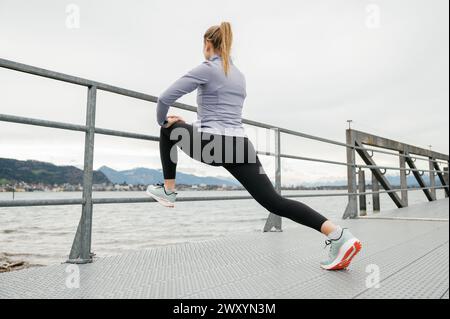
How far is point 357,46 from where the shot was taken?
3373mm

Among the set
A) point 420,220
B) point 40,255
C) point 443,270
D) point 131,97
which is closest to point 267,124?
point 131,97

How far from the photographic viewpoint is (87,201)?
1.57 metres

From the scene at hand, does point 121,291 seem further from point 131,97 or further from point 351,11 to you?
point 351,11

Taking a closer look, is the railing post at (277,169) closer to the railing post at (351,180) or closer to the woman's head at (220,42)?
the railing post at (351,180)

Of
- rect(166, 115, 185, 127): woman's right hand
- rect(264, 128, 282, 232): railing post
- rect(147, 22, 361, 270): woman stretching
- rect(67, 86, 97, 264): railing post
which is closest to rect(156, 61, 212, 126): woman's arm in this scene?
rect(147, 22, 361, 270): woman stretching

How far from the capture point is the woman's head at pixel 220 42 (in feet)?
4.66

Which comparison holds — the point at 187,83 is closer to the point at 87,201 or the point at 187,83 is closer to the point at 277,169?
the point at 87,201

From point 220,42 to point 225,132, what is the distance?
0.37 m

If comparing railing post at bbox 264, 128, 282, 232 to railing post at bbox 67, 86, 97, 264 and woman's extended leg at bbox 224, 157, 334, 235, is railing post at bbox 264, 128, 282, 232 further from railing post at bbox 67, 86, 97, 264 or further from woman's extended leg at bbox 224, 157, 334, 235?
railing post at bbox 67, 86, 97, 264

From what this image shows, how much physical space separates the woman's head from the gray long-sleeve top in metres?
0.02

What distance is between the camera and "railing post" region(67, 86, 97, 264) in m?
1.54

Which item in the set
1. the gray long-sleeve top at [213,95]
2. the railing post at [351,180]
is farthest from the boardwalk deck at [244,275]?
the railing post at [351,180]

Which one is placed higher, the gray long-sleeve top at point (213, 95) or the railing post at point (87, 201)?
the gray long-sleeve top at point (213, 95)
